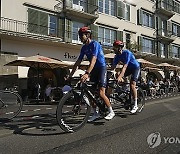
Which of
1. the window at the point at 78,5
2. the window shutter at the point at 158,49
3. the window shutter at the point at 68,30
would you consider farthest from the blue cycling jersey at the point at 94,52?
the window shutter at the point at 158,49

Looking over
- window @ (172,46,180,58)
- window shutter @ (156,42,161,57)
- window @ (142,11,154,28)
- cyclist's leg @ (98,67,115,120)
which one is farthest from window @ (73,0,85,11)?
cyclist's leg @ (98,67,115,120)

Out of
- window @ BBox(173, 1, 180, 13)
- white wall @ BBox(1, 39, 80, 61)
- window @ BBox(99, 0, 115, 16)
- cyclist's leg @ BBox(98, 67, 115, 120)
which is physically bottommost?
cyclist's leg @ BBox(98, 67, 115, 120)

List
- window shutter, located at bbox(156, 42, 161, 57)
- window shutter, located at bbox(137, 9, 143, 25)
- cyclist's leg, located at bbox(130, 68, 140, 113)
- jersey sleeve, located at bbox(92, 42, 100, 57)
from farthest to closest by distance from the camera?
window shutter, located at bbox(156, 42, 161, 57), window shutter, located at bbox(137, 9, 143, 25), cyclist's leg, located at bbox(130, 68, 140, 113), jersey sleeve, located at bbox(92, 42, 100, 57)

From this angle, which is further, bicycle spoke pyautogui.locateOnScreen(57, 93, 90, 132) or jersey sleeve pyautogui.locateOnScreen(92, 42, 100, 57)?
jersey sleeve pyautogui.locateOnScreen(92, 42, 100, 57)

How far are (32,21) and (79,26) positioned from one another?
235 inches

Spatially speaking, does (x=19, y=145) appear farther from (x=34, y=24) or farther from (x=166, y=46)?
(x=166, y=46)

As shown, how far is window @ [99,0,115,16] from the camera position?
30.2 meters

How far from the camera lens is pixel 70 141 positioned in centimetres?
473

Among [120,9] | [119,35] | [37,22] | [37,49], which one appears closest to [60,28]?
[37,22]

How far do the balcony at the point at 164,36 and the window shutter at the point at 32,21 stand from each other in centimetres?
2201

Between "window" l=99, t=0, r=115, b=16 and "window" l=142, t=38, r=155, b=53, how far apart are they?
741 centimetres

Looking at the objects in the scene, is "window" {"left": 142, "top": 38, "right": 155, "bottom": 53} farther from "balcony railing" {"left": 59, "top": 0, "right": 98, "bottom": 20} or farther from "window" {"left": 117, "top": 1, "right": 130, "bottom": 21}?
"balcony railing" {"left": 59, "top": 0, "right": 98, "bottom": 20}

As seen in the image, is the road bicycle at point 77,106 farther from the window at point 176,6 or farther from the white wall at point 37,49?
the window at point 176,6

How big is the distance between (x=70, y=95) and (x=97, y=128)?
3.07 feet
